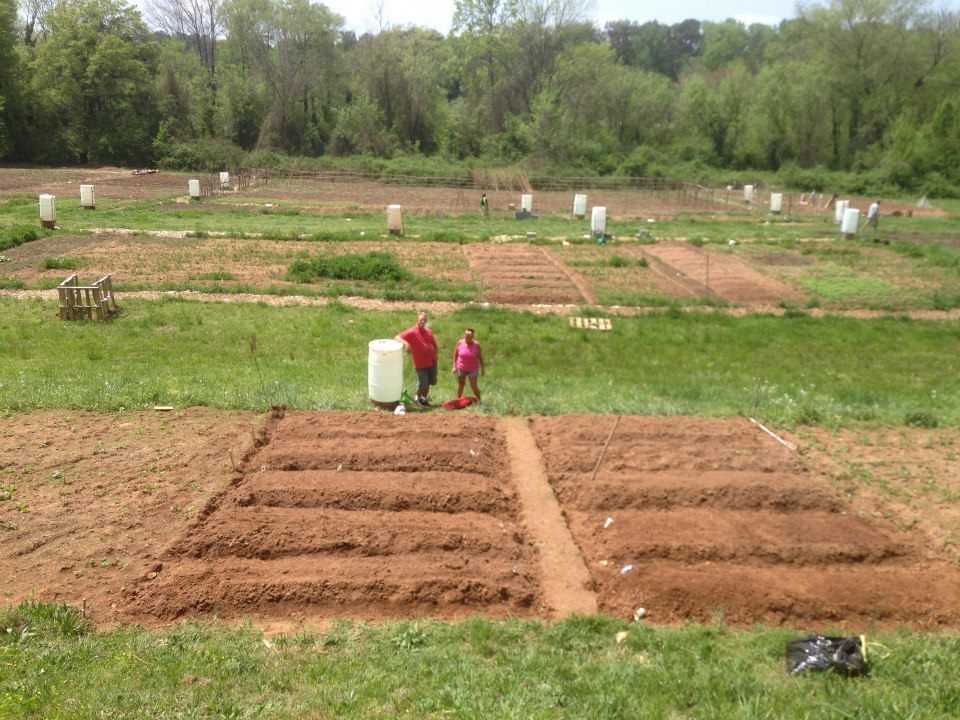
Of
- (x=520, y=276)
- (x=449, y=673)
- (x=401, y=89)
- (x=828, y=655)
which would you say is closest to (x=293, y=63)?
(x=401, y=89)

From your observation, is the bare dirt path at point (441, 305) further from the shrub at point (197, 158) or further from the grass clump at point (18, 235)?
the shrub at point (197, 158)

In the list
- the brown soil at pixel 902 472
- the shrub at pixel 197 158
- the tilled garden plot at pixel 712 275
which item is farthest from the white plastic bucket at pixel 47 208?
the shrub at pixel 197 158

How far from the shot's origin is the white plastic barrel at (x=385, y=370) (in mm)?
11867

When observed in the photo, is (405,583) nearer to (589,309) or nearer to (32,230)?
(589,309)

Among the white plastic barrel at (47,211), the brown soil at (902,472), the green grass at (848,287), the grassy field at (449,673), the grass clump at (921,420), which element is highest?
the white plastic barrel at (47,211)

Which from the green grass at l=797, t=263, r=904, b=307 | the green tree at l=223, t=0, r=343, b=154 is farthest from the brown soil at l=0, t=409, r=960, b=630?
the green tree at l=223, t=0, r=343, b=154

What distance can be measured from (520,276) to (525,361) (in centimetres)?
793

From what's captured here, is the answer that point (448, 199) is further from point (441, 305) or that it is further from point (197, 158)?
point (441, 305)

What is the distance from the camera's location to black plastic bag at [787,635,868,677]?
20.2ft

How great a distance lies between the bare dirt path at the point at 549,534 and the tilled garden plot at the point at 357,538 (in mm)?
138

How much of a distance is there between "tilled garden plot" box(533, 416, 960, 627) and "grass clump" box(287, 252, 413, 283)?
13333 mm

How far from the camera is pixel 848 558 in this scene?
822 cm

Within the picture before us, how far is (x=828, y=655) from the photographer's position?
6.25 meters

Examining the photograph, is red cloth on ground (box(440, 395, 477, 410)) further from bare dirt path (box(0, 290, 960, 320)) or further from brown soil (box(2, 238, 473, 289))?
brown soil (box(2, 238, 473, 289))
